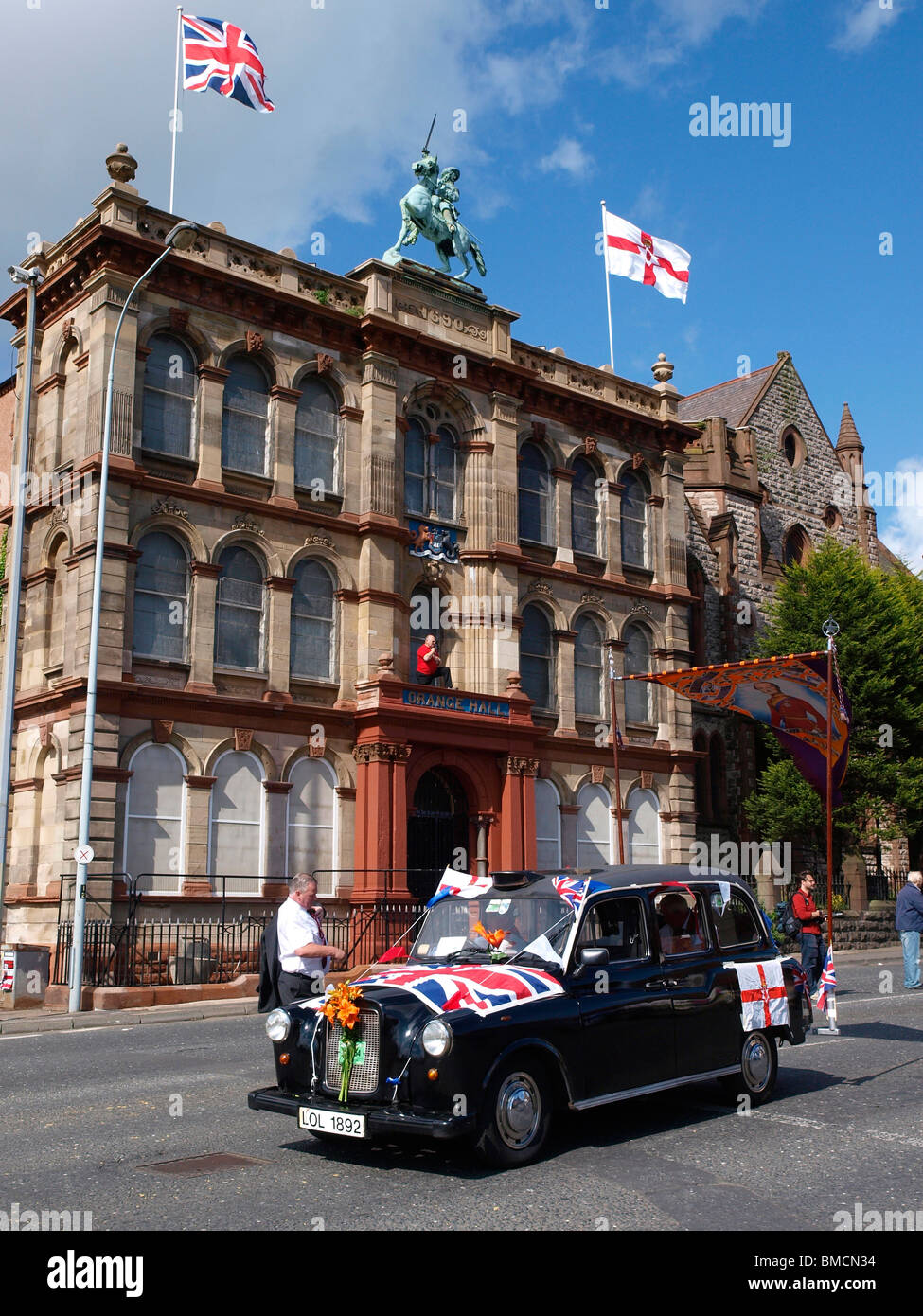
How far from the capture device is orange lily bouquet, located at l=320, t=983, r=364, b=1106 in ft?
24.9

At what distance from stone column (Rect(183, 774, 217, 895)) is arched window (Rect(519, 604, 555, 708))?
30.2ft

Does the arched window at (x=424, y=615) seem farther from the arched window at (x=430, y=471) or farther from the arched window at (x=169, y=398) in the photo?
the arched window at (x=169, y=398)

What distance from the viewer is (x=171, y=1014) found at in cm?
1803

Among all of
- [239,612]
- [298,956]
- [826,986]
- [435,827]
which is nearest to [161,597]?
[239,612]

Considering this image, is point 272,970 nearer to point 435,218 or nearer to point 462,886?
point 462,886

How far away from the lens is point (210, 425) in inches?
1011

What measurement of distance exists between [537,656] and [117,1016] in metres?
15.6

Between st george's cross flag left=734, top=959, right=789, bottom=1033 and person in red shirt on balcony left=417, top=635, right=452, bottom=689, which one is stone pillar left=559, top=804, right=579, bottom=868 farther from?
st george's cross flag left=734, top=959, right=789, bottom=1033

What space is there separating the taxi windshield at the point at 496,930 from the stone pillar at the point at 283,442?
60.1ft

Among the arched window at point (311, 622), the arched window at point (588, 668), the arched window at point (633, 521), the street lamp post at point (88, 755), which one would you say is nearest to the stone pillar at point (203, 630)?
the arched window at point (311, 622)

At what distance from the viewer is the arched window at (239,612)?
25453 mm

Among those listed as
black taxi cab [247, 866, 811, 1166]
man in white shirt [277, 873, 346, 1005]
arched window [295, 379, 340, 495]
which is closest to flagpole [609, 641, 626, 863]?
arched window [295, 379, 340, 495]

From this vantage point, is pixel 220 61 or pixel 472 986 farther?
pixel 220 61
